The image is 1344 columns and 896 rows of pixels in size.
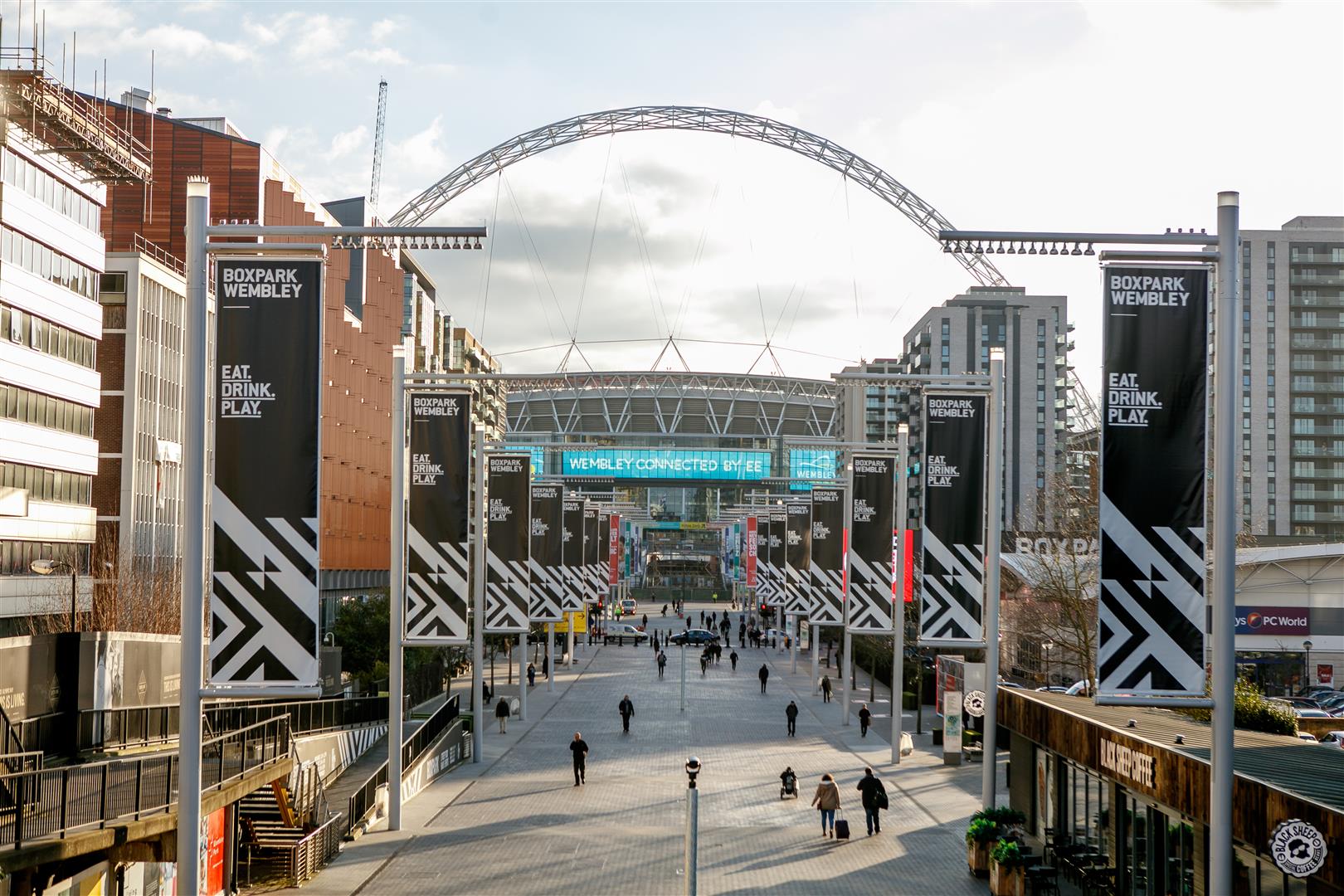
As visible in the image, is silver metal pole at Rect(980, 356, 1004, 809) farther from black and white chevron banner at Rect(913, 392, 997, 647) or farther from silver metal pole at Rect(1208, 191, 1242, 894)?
silver metal pole at Rect(1208, 191, 1242, 894)

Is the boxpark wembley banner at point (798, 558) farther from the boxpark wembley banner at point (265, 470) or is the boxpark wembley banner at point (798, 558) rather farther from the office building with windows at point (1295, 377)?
the office building with windows at point (1295, 377)

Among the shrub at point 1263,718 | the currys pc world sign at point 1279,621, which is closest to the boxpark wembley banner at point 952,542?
the shrub at point 1263,718

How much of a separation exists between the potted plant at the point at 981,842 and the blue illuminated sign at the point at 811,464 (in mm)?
132517

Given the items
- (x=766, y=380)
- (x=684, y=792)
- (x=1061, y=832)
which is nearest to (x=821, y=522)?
(x=684, y=792)

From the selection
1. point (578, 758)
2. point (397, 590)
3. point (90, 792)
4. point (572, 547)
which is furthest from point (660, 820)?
point (572, 547)

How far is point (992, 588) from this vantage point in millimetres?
28844

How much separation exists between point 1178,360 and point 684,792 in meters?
23.7

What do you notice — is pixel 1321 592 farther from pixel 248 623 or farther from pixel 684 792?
pixel 248 623

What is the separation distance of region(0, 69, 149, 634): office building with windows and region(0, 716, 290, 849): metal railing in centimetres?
2832

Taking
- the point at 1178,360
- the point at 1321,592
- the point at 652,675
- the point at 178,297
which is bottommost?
the point at 652,675

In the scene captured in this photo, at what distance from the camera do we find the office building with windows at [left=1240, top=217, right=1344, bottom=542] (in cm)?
14175

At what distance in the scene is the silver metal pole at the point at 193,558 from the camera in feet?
44.8

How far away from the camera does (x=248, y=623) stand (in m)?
14.8

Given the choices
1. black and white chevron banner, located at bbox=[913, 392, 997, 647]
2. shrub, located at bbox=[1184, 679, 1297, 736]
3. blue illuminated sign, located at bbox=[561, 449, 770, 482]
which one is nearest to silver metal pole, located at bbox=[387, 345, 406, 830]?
black and white chevron banner, located at bbox=[913, 392, 997, 647]
